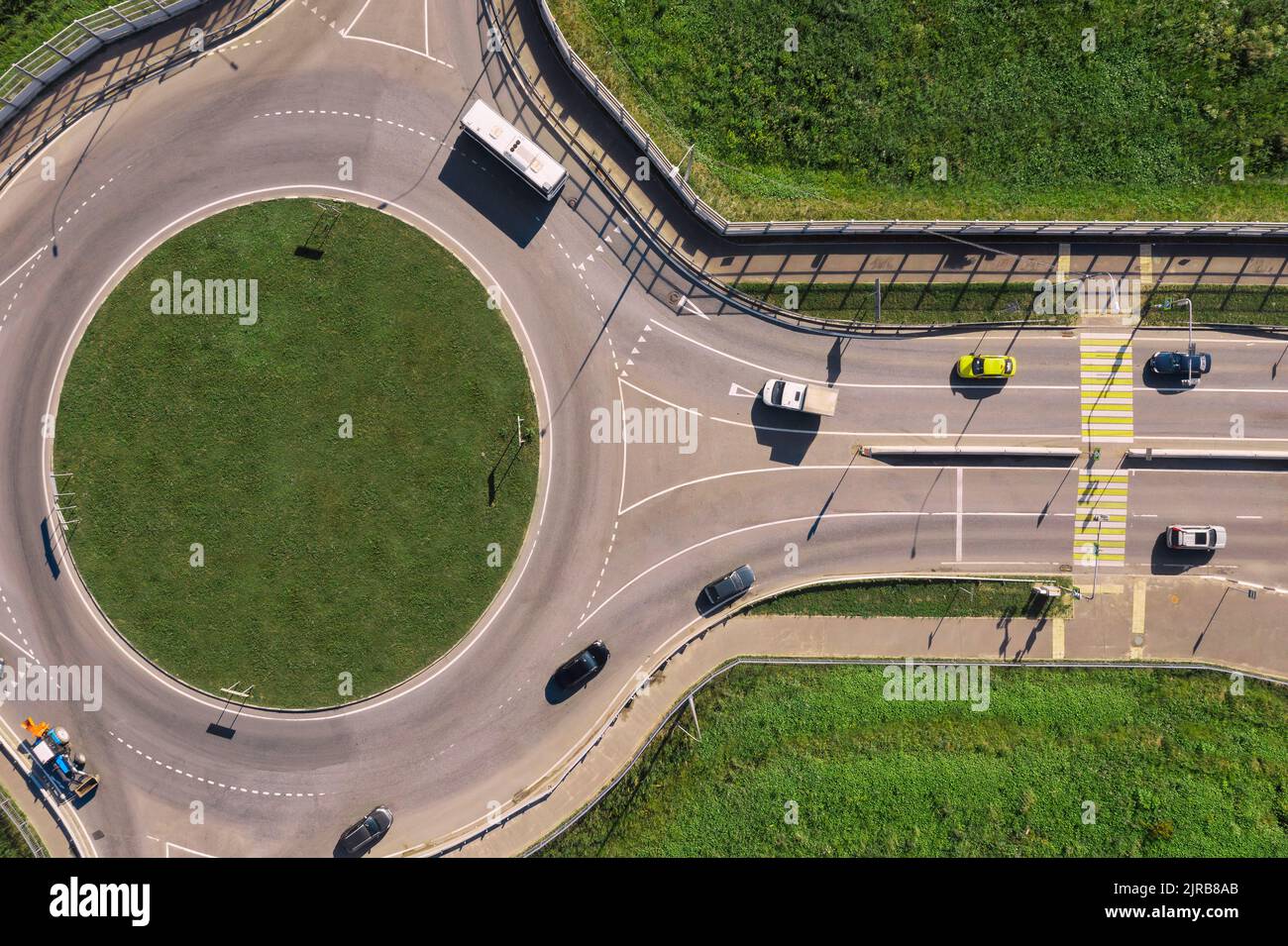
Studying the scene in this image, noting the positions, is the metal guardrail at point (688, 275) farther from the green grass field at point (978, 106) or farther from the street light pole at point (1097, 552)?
the street light pole at point (1097, 552)

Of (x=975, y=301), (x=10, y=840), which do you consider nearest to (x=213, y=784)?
(x=10, y=840)

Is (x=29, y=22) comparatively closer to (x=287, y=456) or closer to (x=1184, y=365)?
(x=287, y=456)

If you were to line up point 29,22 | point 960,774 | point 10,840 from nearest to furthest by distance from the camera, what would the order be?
point 10,840 → point 29,22 → point 960,774

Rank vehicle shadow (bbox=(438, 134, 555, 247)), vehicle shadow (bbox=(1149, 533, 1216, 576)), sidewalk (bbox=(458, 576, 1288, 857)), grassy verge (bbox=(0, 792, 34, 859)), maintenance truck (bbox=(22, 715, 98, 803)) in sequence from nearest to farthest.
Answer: maintenance truck (bbox=(22, 715, 98, 803))
grassy verge (bbox=(0, 792, 34, 859))
vehicle shadow (bbox=(438, 134, 555, 247))
sidewalk (bbox=(458, 576, 1288, 857))
vehicle shadow (bbox=(1149, 533, 1216, 576))

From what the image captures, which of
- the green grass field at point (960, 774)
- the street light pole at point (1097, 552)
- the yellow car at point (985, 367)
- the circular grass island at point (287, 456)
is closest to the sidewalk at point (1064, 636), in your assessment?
the street light pole at point (1097, 552)

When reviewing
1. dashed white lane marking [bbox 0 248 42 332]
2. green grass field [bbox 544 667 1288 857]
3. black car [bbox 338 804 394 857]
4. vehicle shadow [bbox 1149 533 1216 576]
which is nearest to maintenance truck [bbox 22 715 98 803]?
black car [bbox 338 804 394 857]

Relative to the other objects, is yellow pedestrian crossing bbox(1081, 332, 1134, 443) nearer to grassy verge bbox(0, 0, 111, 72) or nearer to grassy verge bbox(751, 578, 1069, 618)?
grassy verge bbox(751, 578, 1069, 618)

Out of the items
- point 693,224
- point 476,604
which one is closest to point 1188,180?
point 693,224
